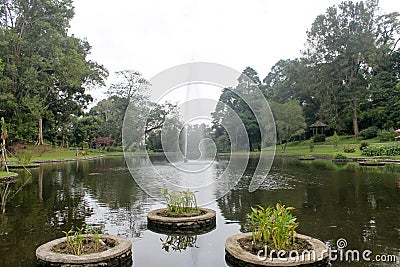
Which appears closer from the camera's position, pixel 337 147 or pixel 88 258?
pixel 88 258

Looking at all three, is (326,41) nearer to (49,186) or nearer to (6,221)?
(49,186)

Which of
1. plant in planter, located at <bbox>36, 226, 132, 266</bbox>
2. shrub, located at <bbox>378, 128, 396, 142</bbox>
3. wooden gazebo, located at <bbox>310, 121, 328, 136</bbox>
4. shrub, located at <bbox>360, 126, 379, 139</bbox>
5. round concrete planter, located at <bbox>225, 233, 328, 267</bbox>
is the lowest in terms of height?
round concrete planter, located at <bbox>225, 233, 328, 267</bbox>

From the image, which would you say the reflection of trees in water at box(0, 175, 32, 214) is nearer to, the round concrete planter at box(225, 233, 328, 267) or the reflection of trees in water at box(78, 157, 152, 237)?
the reflection of trees in water at box(78, 157, 152, 237)

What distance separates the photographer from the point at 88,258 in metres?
5.47

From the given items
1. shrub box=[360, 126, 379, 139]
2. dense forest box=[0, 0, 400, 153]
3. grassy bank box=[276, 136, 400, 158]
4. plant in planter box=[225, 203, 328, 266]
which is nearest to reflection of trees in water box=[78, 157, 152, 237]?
plant in planter box=[225, 203, 328, 266]

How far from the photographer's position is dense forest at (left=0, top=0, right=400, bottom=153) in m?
34.2

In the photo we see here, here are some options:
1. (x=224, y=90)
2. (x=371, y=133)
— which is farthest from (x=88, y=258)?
(x=371, y=133)

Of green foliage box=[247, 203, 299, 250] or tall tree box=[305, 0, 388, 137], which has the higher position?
tall tree box=[305, 0, 388, 137]

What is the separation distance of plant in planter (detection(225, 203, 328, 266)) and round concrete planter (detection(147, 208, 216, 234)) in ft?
6.03

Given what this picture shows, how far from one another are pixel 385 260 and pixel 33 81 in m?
34.0

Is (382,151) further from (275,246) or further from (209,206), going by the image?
(275,246)

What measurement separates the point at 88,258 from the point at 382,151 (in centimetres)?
2758

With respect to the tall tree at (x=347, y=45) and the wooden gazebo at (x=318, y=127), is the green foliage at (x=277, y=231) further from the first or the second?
the wooden gazebo at (x=318, y=127)

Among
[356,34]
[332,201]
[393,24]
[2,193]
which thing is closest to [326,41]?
[356,34]
